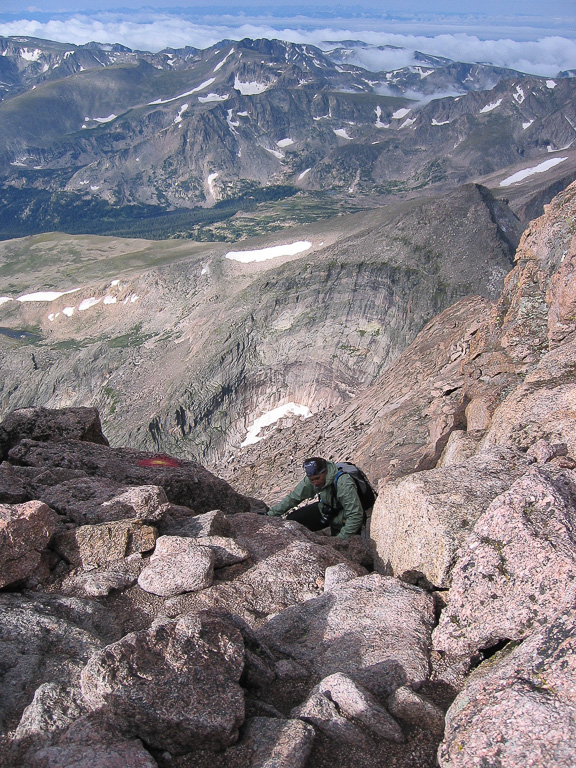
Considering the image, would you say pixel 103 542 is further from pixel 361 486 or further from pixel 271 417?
pixel 271 417

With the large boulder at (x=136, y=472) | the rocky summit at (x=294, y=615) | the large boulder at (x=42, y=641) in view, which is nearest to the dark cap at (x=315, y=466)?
the rocky summit at (x=294, y=615)

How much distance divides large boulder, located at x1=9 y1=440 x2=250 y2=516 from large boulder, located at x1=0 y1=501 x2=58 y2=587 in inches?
180

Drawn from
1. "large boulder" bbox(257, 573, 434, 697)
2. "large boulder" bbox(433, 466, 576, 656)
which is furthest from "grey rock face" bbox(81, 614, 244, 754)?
"large boulder" bbox(433, 466, 576, 656)

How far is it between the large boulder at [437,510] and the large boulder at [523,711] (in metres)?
2.53

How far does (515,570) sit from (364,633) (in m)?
2.37

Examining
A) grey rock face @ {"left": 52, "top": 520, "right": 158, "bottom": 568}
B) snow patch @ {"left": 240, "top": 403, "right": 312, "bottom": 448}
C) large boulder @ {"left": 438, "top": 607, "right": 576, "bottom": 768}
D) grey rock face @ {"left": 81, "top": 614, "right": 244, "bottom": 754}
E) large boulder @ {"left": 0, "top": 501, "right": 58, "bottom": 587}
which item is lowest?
snow patch @ {"left": 240, "top": 403, "right": 312, "bottom": 448}

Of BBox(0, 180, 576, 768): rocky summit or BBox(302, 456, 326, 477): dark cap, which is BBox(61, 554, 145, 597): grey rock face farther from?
BBox(302, 456, 326, 477): dark cap

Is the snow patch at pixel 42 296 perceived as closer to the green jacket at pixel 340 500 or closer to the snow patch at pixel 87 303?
the snow patch at pixel 87 303

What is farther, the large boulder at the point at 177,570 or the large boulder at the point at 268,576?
the large boulder at the point at 177,570

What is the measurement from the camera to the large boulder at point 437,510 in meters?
8.94

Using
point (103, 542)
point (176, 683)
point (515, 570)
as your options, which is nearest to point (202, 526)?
point (103, 542)

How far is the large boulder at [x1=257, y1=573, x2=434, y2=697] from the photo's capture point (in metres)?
7.43

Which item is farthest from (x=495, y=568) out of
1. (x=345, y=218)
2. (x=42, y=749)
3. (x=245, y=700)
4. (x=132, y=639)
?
(x=345, y=218)

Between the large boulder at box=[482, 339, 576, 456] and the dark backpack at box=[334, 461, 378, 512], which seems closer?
the large boulder at box=[482, 339, 576, 456]
